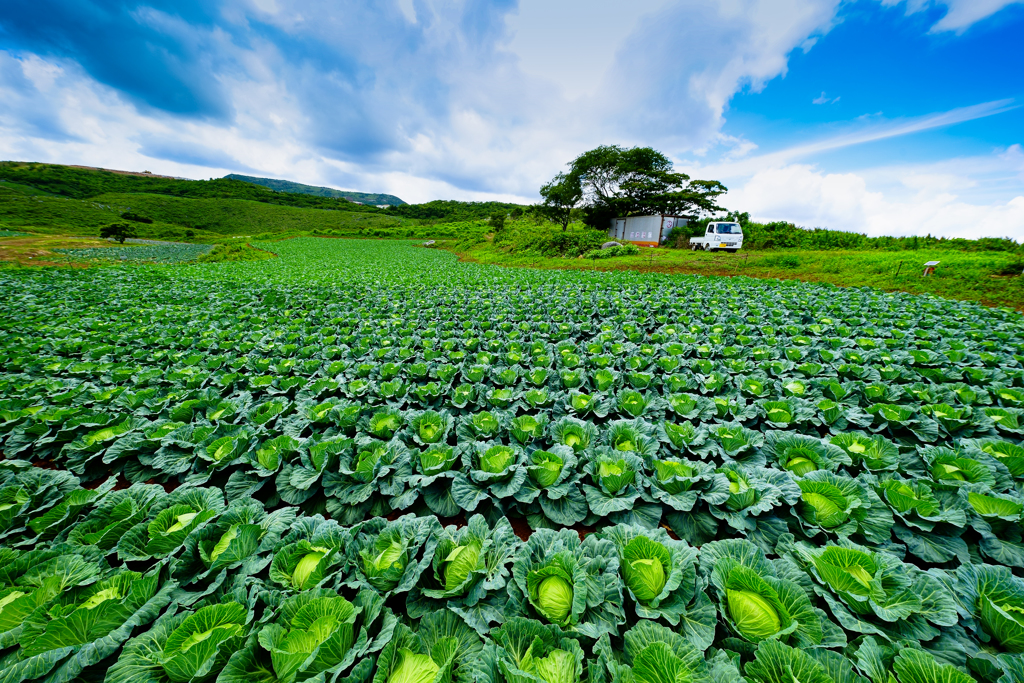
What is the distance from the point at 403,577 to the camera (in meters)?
2.11

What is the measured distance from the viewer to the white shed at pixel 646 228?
1243 inches

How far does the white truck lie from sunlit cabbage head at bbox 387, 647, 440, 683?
94.7 ft

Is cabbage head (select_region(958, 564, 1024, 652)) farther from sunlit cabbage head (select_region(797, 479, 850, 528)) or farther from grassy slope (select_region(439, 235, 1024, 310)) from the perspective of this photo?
grassy slope (select_region(439, 235, 1024, 310))

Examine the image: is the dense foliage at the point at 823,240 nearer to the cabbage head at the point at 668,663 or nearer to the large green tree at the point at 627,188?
the large green tree at the point at 627,188

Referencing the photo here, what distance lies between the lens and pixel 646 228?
108ft

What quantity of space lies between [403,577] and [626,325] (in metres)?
6.41

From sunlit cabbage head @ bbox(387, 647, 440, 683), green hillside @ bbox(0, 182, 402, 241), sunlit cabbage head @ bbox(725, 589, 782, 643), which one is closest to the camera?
sunlit cabbage head @ bbox(387, 647, 440, 683)

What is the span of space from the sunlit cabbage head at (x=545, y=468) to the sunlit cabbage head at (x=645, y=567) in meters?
0.81

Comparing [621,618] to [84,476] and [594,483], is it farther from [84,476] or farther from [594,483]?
[84,476]

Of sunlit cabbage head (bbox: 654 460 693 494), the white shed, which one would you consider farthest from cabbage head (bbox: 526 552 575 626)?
the white shed

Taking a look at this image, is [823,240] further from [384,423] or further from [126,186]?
[126,186]

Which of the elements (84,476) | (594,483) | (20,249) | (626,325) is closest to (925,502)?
(594,483)

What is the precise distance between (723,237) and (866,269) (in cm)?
975

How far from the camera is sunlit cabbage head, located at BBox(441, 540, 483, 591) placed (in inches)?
81.7
